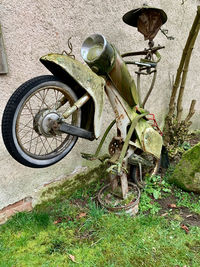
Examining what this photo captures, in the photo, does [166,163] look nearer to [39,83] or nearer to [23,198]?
[23,198]

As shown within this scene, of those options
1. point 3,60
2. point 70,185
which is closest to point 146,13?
point 3,60

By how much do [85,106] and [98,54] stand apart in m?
0.47

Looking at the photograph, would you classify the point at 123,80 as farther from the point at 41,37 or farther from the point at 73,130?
the point at 41,37

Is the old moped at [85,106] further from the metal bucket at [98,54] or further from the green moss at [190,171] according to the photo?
the green moss at [190,171]

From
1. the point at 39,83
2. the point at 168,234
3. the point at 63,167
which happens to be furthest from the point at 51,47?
the point at 168,234

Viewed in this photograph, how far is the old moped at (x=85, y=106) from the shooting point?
154 cm

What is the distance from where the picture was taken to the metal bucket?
1866mm

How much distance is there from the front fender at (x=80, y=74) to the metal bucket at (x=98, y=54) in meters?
0.17

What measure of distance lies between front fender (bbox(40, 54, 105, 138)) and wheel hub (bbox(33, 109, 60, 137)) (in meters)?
0.32

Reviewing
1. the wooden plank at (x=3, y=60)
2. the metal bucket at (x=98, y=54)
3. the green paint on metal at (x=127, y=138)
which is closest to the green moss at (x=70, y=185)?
the green paint on metal at (x=127, y=138)

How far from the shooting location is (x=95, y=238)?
2.12 meters

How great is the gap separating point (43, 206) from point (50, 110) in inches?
59.2

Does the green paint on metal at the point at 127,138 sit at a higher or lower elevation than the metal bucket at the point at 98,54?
lower

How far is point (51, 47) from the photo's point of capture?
2.41 meters
